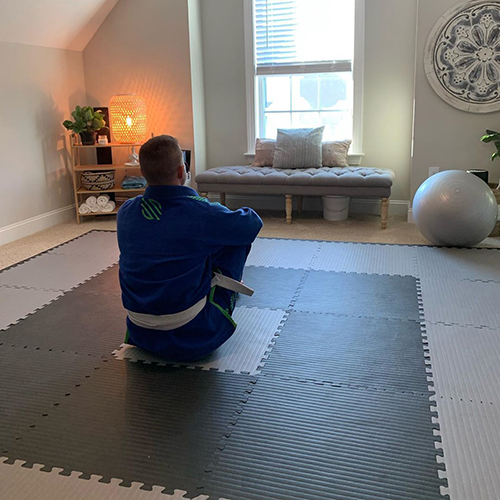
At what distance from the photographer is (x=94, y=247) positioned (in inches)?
177

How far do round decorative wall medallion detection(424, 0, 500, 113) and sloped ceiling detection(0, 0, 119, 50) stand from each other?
10.1ft

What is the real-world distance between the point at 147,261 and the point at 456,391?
1.36 meters

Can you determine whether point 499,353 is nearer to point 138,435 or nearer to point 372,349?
point 372,349

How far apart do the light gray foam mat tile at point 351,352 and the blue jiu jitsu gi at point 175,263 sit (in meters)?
0.36

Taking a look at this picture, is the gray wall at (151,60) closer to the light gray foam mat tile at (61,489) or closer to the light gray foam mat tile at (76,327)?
the light gray foam mat tile at (76,327)

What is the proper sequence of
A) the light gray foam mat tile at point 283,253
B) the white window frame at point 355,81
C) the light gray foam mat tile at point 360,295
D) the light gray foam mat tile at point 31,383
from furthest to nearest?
the white window frame at point 355,81 < the light gray foam mat tile at point 283,253 < the light gray foam mat tile at point 360,295 < the light gray foam mat tile at point 31,383

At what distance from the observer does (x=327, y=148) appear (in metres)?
5.34

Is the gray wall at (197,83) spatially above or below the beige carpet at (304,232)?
above

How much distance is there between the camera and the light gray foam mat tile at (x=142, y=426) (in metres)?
1.84

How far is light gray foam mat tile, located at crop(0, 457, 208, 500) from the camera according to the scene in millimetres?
1710

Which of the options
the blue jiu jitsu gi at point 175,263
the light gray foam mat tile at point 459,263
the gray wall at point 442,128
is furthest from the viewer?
the gray wall at point 442,128

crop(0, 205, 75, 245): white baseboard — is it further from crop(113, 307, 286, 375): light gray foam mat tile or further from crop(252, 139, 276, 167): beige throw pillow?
crop(113, 307, 286, 375): light gray foam mat tile

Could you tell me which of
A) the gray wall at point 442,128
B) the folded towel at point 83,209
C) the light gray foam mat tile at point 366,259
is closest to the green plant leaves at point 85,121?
the folded towel at point 83,209

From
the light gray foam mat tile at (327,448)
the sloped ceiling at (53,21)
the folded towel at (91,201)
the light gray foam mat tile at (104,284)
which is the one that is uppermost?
the sloped ceiling at (53,21)
